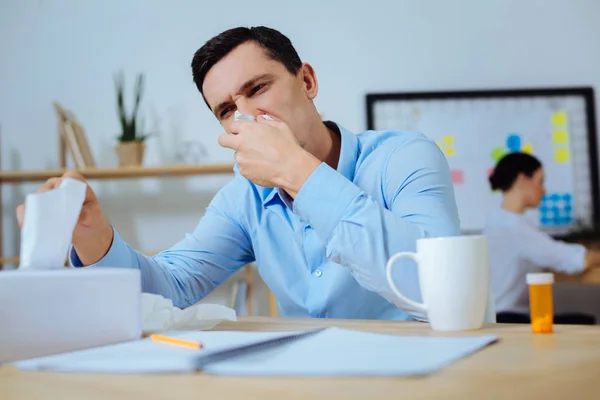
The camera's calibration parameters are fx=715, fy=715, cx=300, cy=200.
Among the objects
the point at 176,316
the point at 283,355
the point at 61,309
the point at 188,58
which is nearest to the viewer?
the point at 283,355

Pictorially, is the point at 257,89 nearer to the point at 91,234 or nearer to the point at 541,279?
the point at 91,234

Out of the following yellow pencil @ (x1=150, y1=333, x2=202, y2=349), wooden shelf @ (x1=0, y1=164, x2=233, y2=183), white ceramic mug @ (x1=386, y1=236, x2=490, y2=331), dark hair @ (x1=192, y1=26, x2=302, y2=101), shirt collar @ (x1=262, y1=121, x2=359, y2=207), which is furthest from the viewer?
wooden shelf @ (x1=0, y1=164, x2=233, y2=183)

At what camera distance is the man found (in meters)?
0.90

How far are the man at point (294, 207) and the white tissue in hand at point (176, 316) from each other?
0.16 metres

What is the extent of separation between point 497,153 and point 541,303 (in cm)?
279

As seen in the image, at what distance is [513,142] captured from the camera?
3.43 metres

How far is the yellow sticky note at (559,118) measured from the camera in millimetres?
3451

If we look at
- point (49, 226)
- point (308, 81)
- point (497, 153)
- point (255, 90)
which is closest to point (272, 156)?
point (49, 226)

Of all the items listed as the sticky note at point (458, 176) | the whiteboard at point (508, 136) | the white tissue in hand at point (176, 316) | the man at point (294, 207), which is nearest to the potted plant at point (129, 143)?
the whiteboard at point (508, 136)

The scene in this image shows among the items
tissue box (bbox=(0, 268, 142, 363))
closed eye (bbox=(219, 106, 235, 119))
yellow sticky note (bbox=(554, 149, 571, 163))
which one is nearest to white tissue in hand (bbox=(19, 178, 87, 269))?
tissue box (bbox=(0, 268, 142, 363))

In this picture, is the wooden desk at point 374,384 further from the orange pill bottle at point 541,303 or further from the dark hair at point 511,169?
the dark hair at point 511,169

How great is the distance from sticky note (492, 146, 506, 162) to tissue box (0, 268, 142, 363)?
2934 mm

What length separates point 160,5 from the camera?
340cm

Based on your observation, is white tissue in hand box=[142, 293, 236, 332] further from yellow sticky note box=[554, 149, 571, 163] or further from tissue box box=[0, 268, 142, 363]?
yellow sticky note box=[554, 149, 571, 163]
